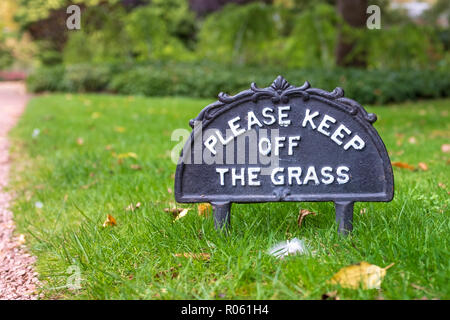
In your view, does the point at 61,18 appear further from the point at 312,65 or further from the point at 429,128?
the point at 429,128

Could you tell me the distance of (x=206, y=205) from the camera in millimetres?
2932

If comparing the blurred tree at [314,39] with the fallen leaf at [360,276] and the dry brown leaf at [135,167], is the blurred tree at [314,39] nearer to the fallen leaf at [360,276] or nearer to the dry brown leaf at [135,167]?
the dry brown leaf at [135,167]

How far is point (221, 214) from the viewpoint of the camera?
2.40 m

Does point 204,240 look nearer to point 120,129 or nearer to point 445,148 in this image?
point 445,148

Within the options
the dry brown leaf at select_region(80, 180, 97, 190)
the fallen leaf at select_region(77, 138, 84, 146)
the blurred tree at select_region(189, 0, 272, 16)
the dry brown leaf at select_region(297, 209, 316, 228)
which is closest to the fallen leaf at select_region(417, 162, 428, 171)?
the dry brown leaf at select_region(297, 209, 316, 228)

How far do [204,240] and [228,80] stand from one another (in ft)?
33.5

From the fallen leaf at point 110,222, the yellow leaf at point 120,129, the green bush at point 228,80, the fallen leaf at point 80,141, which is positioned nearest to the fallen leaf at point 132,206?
the fallen leaf at point 110,222

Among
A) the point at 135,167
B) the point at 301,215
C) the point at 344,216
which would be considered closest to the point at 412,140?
the point at 135,167

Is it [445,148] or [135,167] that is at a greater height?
[445,148]

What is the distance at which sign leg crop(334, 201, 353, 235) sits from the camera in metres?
2.33

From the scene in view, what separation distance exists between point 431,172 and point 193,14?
778 inches

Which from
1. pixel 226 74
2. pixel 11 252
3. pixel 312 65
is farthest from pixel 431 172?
pixel 312 65

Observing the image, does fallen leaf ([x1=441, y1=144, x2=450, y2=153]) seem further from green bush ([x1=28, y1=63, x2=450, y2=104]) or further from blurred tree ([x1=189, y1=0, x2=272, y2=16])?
blurred tree ([x1=189, y1=0, x2=272, y2=16])

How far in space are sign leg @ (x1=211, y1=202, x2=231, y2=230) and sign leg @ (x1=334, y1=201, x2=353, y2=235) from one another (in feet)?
1.81
